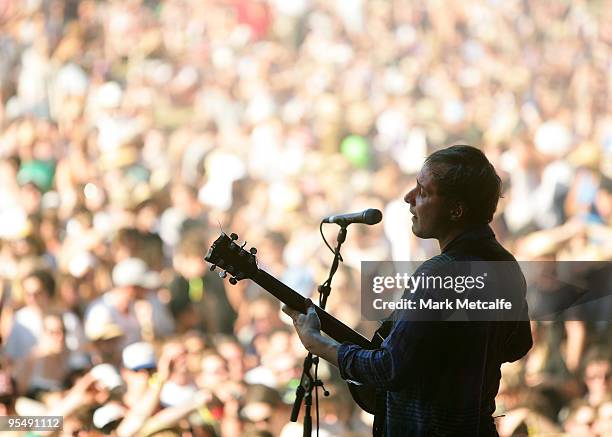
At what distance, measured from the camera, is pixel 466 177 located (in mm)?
1753

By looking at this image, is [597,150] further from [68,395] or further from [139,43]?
[68,395]

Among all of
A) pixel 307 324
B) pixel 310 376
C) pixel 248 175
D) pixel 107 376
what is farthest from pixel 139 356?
pixel 307 324

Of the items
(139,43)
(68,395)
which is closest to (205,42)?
(139,43)

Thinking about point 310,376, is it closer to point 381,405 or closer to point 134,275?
point 381,405

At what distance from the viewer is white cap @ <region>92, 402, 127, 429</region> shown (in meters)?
3.93

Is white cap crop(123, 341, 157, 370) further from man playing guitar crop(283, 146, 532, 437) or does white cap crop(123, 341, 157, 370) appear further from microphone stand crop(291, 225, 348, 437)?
man playing guitar crop(283, 146, 532, 437)

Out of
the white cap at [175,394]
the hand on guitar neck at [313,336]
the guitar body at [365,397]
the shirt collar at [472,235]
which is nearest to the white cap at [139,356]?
the white cap at [175,394]

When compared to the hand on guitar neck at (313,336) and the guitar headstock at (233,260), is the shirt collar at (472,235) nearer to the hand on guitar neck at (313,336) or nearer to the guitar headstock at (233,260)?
the hand on guitar neck at (313,336)

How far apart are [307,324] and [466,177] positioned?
0.44 meters

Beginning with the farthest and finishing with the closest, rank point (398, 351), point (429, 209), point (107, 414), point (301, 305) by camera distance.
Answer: point (107, 414)
point (301, 305)
point (429, 209)
point (398, 351)

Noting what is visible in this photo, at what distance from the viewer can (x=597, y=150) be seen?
212 inches

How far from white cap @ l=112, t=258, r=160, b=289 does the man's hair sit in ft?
10.2

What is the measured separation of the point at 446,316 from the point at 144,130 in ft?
13.3

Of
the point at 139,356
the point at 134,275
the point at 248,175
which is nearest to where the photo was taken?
the point at 139,356
